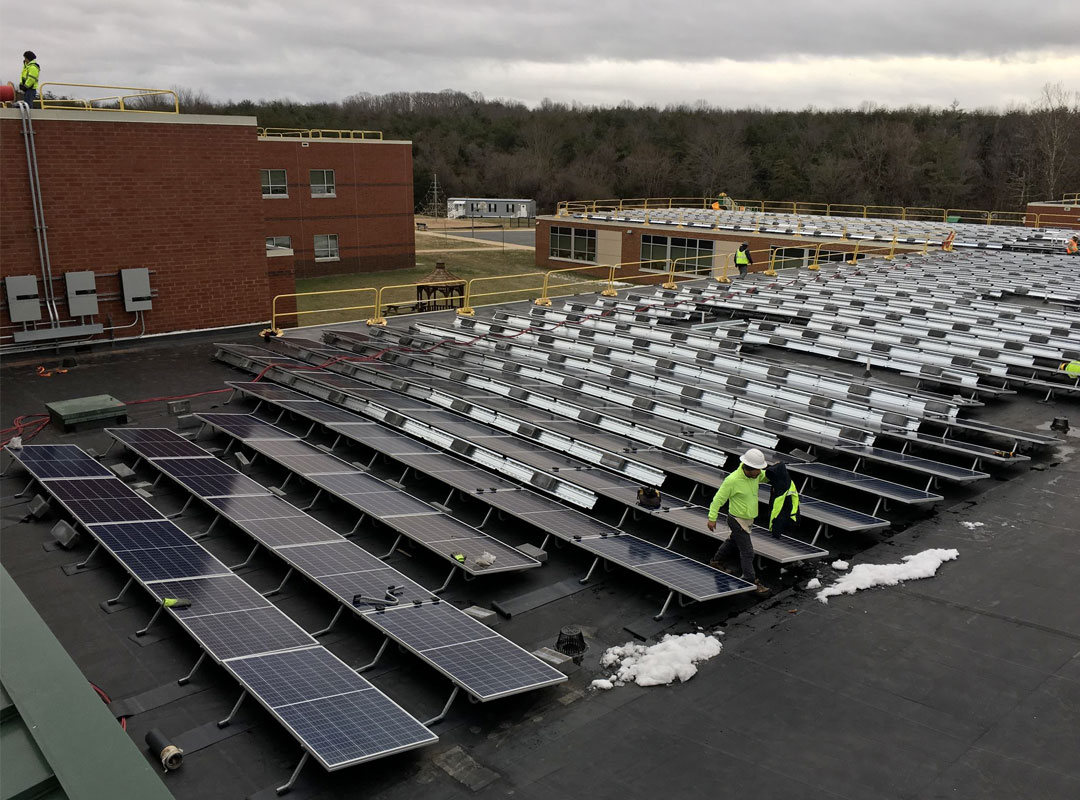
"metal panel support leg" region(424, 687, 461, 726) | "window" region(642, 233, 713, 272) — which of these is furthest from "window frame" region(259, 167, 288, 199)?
"metal panel support leg" region(424, 687, 461, 726)

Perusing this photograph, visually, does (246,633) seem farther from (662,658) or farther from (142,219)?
(142,219)

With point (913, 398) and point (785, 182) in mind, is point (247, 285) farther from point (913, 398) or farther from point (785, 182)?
point (785, 182)

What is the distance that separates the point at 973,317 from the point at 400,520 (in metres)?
18.7

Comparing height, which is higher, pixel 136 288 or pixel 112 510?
pixel 136 288

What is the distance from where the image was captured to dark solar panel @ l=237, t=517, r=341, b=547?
955 centimetres

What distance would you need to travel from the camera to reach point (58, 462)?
465 inches

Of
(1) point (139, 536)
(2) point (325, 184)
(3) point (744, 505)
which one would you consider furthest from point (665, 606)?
(2) point (325, 184)

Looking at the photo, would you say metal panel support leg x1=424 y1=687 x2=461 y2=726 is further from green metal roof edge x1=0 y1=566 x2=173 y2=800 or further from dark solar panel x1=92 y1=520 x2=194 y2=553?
dark solar panel x1=92 y1=520 x2=194 y2=553

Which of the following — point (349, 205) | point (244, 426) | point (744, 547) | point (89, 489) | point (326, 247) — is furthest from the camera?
point (326, 247)


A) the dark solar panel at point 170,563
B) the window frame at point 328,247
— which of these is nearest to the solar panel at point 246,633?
the dark solar panel at point 170,563

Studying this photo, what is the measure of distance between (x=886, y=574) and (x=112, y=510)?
959 cm

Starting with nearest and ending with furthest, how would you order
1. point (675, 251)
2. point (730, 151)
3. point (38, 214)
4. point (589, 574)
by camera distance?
point (589, 574)
point (38, 214)
point (675, 251)
point (730, 151)

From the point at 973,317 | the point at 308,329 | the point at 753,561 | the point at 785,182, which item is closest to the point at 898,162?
the point at 785,182

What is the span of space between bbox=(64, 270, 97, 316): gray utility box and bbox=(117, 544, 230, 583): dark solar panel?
12874 millimetres
